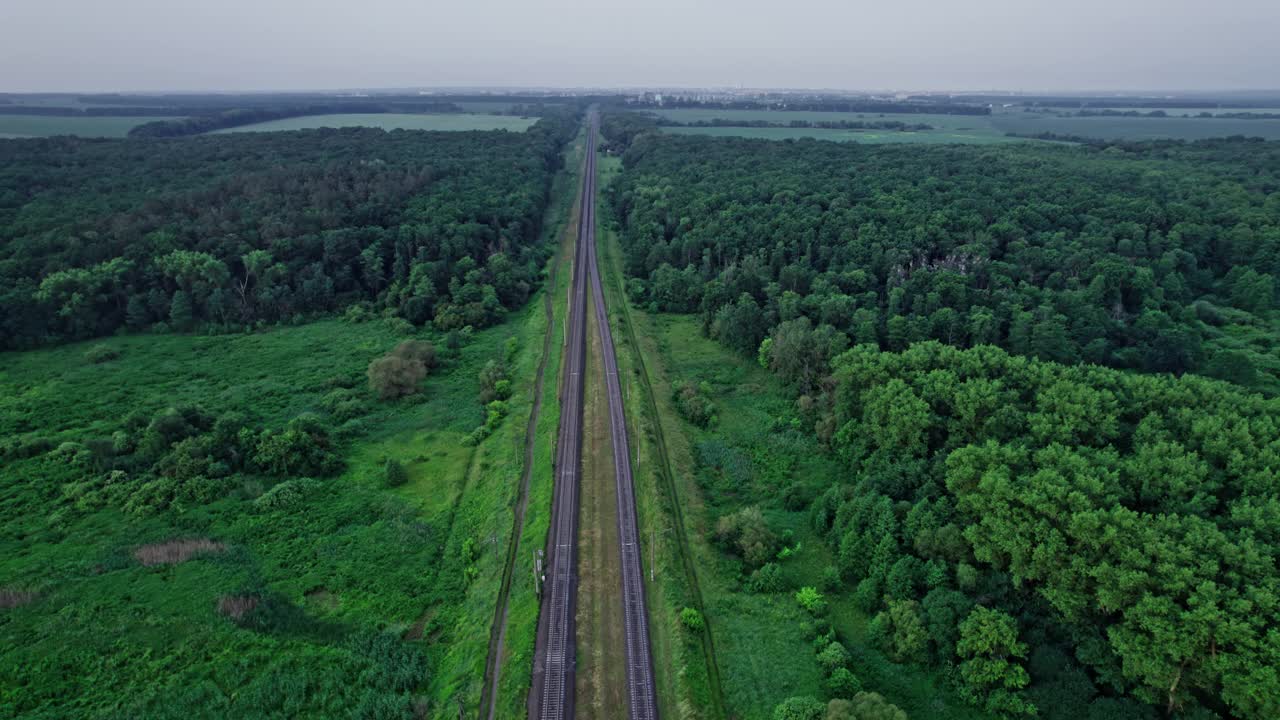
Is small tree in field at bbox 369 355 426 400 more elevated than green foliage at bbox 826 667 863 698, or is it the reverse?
small tree in field at bbox 369 355 426 400

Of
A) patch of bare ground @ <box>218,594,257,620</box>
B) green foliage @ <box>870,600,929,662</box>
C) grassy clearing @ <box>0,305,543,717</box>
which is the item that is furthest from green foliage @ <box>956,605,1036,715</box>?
patch of bare ground @ <box>218,594,257,620</box>

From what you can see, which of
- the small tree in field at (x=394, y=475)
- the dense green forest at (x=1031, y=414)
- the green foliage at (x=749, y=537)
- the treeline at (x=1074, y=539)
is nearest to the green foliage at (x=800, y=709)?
the dense green forest at (x=1031, y=414)

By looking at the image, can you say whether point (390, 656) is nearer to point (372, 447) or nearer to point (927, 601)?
point (372, 447)

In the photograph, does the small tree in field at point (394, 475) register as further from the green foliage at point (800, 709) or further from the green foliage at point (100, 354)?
the green foliage at point (100, 354)

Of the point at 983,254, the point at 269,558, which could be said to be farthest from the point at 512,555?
the point at 983,254

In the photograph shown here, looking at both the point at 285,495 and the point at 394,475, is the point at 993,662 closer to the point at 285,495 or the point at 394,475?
the point at 394,475

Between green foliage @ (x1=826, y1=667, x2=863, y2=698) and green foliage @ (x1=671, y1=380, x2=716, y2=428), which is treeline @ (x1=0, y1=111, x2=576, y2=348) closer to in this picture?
green foliage @ (x1=671, y1=380, x2=716, y2=428)

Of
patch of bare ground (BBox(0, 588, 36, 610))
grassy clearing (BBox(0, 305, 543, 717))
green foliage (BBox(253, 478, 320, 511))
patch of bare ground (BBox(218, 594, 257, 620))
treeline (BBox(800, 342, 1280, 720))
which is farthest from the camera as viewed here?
green foliage (BBox(253, 478, 320, 511))
